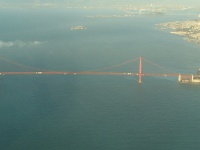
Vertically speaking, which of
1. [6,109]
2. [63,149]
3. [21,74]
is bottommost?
[63,149]

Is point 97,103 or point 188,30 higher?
point 188,30

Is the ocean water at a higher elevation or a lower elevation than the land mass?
lower

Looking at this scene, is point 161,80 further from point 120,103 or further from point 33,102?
point 33,102

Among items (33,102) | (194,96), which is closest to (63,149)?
(33,102)

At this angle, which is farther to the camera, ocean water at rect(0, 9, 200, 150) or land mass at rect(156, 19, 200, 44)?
land mass at rect(156, 19, 200, 44)

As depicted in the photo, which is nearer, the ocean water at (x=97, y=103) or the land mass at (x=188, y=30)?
the ocean water at (x=97, y=103)

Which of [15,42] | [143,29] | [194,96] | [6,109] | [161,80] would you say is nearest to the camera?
[6,109]

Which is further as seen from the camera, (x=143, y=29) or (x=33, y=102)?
(x=143, y=29)

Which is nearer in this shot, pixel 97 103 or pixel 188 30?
pixel 97 103
